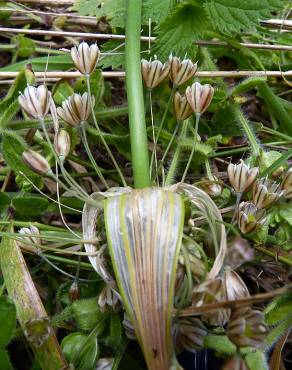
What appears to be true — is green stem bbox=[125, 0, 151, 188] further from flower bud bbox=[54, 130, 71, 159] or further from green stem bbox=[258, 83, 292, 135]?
green stem bbox=[258, 83, 292, 135]

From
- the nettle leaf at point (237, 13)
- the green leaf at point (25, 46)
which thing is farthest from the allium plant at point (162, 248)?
the green leaf at point (25, 46)

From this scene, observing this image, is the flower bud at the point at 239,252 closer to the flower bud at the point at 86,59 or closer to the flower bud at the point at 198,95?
the flower bud at the point at 198,95

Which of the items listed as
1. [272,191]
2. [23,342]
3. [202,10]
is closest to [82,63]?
[202,10]

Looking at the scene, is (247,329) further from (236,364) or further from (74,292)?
(74,292)

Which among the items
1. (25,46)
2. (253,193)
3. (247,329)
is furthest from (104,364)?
(25,46)

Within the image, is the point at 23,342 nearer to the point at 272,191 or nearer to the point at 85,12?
the point at 272,191
